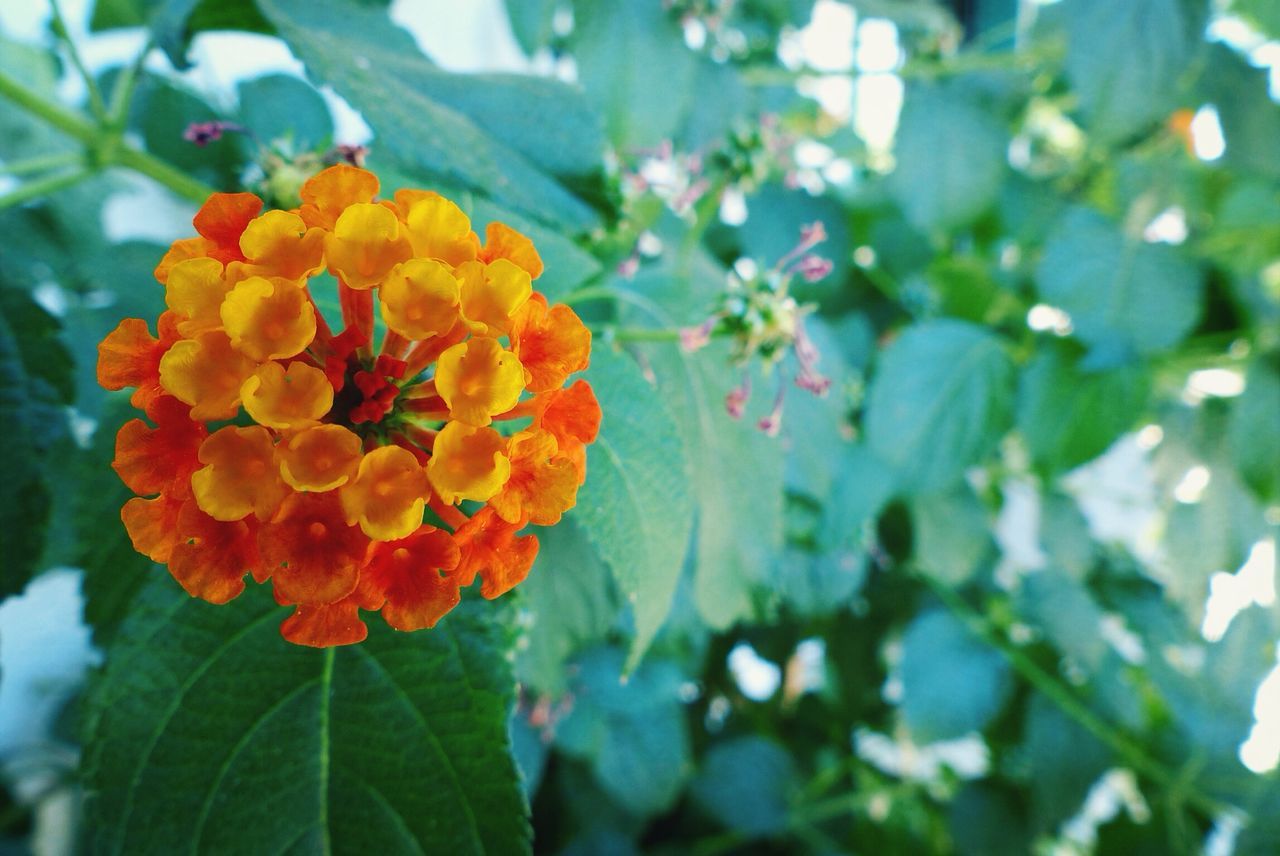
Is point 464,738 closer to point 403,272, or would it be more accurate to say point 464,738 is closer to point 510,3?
point 403,272

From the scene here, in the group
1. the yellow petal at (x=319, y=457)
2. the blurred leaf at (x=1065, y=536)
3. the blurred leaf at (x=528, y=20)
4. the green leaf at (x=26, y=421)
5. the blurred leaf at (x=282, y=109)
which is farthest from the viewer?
the blurred leaf at (x=1065, y=536)

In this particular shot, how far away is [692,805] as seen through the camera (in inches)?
32.9

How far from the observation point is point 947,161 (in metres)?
0.67

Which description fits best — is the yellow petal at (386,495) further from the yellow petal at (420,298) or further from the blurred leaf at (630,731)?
the blurred leaf at (630,731)

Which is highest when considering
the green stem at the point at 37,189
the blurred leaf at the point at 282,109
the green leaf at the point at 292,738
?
the blurred leaf at the point at 282,109

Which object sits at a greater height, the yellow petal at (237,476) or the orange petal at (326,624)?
the yellow petal at (237,476)

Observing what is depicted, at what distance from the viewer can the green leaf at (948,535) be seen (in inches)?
28.1

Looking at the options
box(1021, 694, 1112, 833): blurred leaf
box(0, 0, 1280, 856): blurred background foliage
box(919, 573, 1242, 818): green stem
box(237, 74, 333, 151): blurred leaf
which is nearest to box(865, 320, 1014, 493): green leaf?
box(0, 0, 1280, 856): blurred background foliage

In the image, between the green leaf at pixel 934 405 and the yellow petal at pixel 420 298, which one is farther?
the green leaf at pixel 934 405

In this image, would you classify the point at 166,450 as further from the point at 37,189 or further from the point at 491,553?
the point at 37,189

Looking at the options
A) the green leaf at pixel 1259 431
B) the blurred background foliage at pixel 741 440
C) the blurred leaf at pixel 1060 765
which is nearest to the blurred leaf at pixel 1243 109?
the blurred background foliage at pixel 741 440

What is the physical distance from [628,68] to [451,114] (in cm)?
27

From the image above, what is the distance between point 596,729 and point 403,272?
50 cm

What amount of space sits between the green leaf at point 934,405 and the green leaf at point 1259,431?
18 centimetres
